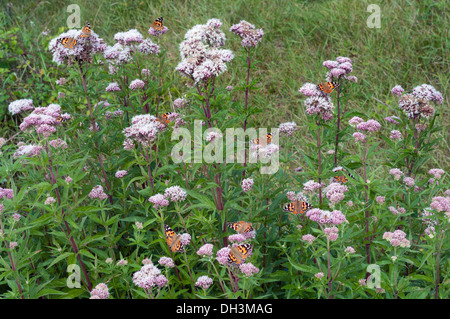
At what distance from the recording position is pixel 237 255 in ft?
7.44

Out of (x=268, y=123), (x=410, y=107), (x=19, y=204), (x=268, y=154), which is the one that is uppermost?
(x=410, y=107)

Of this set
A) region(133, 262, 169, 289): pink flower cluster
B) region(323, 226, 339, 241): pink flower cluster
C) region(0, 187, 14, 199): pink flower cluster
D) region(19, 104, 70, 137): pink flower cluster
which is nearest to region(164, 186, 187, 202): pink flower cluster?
region(133, 262, 169, 289): pink flower cluster

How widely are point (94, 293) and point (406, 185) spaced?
1.96m

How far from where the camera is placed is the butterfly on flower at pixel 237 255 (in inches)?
88.8

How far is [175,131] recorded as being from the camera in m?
3.14

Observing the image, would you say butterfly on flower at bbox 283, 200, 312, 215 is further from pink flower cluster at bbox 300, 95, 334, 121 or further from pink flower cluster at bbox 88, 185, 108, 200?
pink flower cluster at bbox 88, 185, 108, 200

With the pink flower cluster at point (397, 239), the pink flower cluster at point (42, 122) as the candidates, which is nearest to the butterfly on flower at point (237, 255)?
Answer: the pink flower cluster at point (397, 239)

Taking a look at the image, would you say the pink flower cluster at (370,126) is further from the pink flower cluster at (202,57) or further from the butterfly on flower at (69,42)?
the butterfly on flower at (69,42)

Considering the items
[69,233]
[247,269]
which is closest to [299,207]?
[247,269]

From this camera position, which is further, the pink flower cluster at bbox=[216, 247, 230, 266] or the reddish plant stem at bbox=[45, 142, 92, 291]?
the reddish plant stem at bbox=[45, 142, 92, 291]

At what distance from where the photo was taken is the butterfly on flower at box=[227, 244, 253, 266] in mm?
2256

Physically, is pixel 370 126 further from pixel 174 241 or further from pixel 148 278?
pixel 148 278

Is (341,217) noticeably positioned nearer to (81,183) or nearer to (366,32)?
(81,183)
